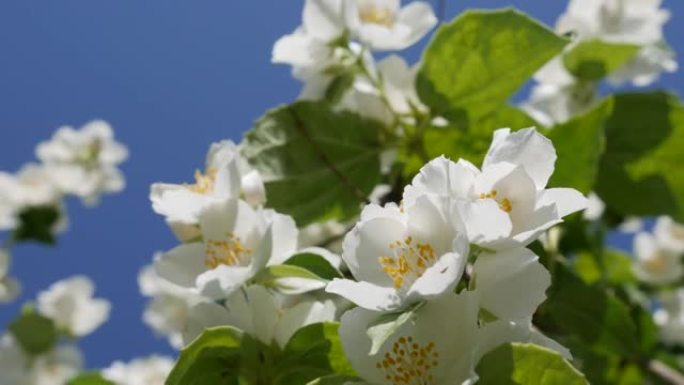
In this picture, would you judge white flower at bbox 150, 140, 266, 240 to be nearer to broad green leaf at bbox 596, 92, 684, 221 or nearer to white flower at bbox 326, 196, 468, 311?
white flower at bbox 326, 196, 468, 311

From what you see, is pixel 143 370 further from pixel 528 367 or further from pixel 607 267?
pixel 528 367

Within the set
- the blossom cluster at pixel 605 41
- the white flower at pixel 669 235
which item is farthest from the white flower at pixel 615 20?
the white flower at pixel 669 235

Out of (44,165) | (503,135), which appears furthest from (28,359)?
(503,135)

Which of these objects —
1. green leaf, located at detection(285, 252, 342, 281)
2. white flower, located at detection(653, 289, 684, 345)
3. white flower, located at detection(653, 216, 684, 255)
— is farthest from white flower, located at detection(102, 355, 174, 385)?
white flower, located at detection(653, 216, 684, 255)

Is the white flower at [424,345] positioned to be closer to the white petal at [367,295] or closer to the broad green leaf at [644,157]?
the white petal at [367,295]

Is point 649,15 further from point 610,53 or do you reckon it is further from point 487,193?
point 487,193

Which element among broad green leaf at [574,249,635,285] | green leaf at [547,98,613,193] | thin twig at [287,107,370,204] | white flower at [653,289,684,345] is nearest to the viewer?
green leaf at [547,98,613,193]

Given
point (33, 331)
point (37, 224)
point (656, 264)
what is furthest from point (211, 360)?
point (37, 224)
